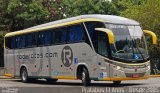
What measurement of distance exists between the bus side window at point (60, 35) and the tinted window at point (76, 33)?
0.51 m

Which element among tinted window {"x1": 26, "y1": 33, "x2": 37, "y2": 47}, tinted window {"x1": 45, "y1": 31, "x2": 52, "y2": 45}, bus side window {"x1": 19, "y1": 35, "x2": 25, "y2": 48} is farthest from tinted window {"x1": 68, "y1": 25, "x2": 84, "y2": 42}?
bus side window {"x1": 19, "y1": 35, "x2": 25, "y2": 48}

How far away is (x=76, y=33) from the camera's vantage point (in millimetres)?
22781

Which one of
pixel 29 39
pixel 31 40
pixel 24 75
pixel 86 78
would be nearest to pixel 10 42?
pixel 24 75

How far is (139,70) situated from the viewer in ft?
69.1

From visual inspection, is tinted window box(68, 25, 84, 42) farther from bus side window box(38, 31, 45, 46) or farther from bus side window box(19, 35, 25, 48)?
bus side window box(19, 35, 25, 48)

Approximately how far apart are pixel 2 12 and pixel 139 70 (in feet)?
81.4

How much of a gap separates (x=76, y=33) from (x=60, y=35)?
176 cm

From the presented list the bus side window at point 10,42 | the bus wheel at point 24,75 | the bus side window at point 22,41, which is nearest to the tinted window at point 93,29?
the bus side window at point 22,41

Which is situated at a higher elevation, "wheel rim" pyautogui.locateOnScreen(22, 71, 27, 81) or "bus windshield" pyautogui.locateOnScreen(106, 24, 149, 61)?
"bus windshield" pyautogui.locateOnScreen(106, 24, 149, 61)

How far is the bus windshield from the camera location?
67.9 ft

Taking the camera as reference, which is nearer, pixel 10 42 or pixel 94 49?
pixel 94 49

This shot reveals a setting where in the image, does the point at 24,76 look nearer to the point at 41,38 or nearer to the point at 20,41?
the point at 20,41

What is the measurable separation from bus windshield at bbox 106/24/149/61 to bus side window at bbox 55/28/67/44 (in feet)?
11.3

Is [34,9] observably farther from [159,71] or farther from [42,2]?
[159,71]
